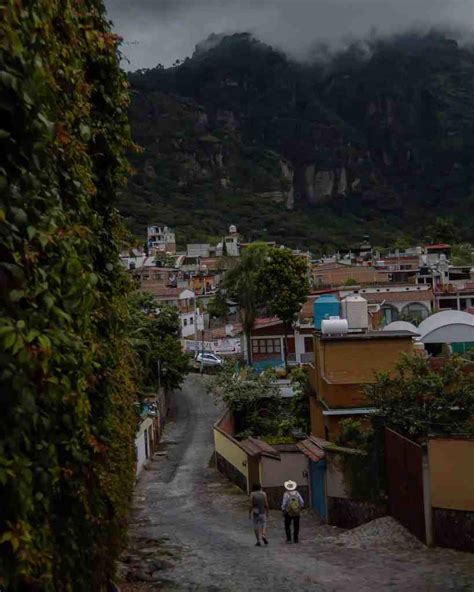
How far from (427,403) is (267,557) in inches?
171

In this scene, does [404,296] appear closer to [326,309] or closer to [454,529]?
[326,309]

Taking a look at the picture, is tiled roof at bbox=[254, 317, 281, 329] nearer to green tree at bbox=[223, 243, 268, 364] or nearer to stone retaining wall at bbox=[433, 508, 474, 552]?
green tree at bbox=[223, 243, 268, 364]

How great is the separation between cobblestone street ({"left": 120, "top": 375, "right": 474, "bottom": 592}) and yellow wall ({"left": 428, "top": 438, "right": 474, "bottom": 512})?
0.71 metres

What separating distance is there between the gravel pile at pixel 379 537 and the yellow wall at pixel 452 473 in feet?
2.81

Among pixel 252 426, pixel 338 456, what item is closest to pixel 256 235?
pixel 252 426

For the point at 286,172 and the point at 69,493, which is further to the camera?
the point at 286,172

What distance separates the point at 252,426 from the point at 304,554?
1705 cm

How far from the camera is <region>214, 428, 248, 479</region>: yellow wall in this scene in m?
22.4

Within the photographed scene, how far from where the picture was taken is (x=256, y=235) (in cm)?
15062

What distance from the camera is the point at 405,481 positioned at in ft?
47.4

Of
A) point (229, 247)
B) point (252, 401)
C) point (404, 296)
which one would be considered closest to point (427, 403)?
point (252, 401)

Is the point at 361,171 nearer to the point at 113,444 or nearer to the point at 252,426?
the point at 252,426

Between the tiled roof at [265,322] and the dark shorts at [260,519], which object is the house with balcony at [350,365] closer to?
the dark shorts at [260,519]

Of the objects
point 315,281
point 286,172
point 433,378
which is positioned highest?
point 286,172
